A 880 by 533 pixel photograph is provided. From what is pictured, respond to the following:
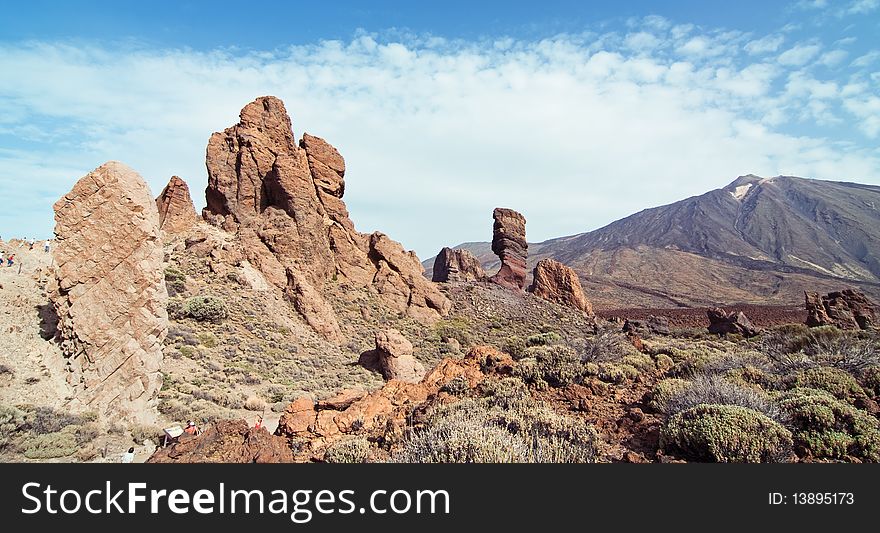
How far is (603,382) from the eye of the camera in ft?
25.9

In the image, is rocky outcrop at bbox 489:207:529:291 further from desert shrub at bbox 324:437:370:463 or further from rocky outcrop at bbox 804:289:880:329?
desert shrub at bbox 324:437:370:463

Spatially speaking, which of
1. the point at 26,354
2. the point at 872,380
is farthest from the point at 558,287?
the point at 26,354

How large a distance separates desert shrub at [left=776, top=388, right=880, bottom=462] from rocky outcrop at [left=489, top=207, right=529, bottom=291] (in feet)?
113

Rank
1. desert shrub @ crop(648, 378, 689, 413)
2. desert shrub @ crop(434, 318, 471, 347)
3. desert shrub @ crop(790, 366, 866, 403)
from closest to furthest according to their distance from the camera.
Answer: desert shrub @ crop(648, 378, 689, 413) → desert shrub @ crop(790, 366, 866, 403) → desert shrub @ crop(434, 318, 471, 347)

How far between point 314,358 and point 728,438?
16983mm

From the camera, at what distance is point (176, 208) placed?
89.7ft

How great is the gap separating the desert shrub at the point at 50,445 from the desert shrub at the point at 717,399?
418 inches

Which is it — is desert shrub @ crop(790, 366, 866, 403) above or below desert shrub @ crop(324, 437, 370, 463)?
above

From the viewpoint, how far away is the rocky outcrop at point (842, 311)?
29.6 meters

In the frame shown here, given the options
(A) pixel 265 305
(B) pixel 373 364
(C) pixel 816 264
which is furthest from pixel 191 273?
(C) pixel 816 264

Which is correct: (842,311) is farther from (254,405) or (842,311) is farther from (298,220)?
(254,405)

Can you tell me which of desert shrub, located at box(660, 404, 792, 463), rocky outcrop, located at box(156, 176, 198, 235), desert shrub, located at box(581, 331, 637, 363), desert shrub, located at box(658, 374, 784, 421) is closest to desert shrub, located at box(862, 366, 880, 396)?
desert shrub, located at box(658, 374, 784, 421)

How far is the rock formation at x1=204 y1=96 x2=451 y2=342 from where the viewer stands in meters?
25.1
